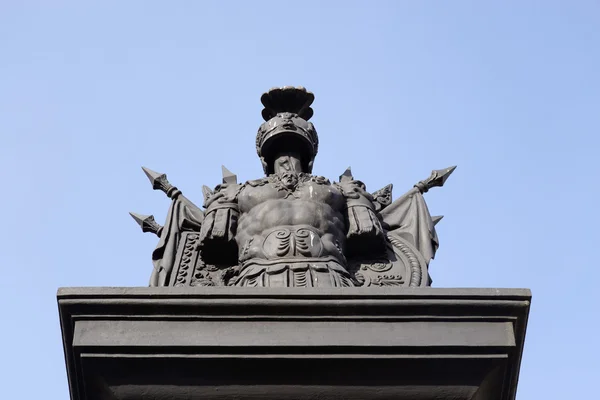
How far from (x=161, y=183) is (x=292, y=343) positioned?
4.73m

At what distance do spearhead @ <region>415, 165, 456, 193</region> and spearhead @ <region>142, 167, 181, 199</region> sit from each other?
9.27ft

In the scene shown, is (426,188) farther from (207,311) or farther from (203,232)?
(207,311)

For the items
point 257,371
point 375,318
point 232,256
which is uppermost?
→ point 232,256

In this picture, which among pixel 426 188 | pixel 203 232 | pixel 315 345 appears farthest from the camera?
pixel 426 188

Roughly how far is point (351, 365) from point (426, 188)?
176 inches

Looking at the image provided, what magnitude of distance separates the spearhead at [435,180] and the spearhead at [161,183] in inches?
111

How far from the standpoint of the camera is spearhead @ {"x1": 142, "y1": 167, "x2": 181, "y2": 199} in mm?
11602

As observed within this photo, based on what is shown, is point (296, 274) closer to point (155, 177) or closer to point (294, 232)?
point (294, 232)

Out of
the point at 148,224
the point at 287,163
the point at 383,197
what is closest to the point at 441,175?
the point at 383,197

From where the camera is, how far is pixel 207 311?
7.65m

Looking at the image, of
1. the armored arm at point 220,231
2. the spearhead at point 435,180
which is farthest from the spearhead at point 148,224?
the spearhead at point 435,180

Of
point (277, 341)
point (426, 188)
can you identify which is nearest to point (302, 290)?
point (277, 341)

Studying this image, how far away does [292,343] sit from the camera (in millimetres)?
7461

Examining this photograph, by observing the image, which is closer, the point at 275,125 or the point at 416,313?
the point at 416,313
